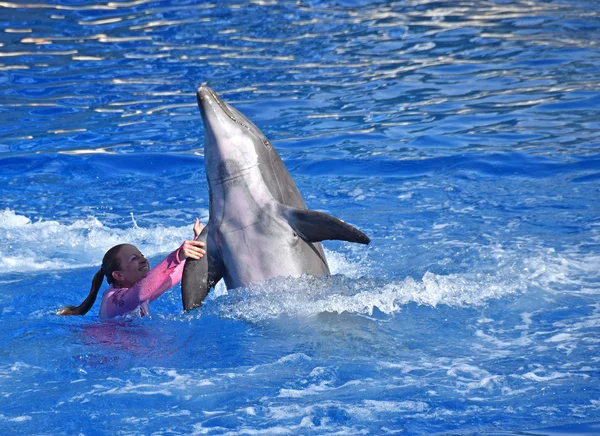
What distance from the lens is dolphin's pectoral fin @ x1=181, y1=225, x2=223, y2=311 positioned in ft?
19.3

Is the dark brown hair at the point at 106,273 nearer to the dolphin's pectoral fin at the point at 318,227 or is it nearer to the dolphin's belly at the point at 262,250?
the dolphin's belly at the point at 262,250

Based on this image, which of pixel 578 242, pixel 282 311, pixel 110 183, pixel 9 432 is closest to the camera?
pixel 9 432

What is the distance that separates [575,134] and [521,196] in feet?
7.23

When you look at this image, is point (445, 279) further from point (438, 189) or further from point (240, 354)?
point (438, 189)

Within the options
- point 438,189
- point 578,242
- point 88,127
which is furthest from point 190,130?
point 578,242

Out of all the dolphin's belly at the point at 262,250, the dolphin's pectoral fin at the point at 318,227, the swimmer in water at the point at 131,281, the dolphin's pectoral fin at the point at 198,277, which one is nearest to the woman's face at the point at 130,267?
the swimmer in water at the point at 131,281

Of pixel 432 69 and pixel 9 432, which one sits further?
pixel 432 69

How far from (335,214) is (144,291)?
10.2 feet

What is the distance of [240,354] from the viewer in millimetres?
5449

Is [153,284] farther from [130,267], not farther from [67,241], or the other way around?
[67,241]

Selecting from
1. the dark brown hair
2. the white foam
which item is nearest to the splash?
the dark brown hair

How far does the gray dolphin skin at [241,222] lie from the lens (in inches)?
234

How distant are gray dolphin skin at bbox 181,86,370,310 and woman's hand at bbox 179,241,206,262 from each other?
4.0 inches

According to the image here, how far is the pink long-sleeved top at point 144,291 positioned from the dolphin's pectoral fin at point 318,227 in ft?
2.53
